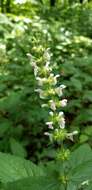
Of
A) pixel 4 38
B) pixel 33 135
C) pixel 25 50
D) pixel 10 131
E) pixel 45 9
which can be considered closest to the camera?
pixel 10 131

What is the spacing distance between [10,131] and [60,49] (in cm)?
290

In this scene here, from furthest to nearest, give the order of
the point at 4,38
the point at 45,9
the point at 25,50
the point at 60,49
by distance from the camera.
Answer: the point at 45,9 → the point at 4,38 → the point at 60,49 → the point at 25,50

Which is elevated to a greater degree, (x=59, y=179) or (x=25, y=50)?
(x=25, y=50)

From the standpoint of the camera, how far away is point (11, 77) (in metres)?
4.76

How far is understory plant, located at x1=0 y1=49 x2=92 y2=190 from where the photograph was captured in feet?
7.22

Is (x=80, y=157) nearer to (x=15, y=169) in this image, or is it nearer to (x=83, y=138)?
(x=15, y=169)

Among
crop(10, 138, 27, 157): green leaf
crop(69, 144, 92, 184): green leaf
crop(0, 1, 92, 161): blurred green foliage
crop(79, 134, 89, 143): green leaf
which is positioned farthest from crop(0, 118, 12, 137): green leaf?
crop(69, 144, 92, 184): green leaf

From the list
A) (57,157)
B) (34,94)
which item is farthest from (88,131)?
(57,157)

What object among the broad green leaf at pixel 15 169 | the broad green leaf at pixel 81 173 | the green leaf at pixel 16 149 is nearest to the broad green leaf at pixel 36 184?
the broad green leaf at pixel 81 173

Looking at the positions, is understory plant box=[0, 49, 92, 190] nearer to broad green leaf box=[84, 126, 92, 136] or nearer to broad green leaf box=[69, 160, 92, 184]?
broad green leaf box=[69, 160, 92, 184]

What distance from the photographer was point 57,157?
2381 mm

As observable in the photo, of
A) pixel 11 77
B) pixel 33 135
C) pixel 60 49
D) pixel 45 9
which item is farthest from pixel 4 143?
pixel 45 9

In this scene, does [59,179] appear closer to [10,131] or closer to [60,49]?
[10,131]

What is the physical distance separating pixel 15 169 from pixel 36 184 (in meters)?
0.31
